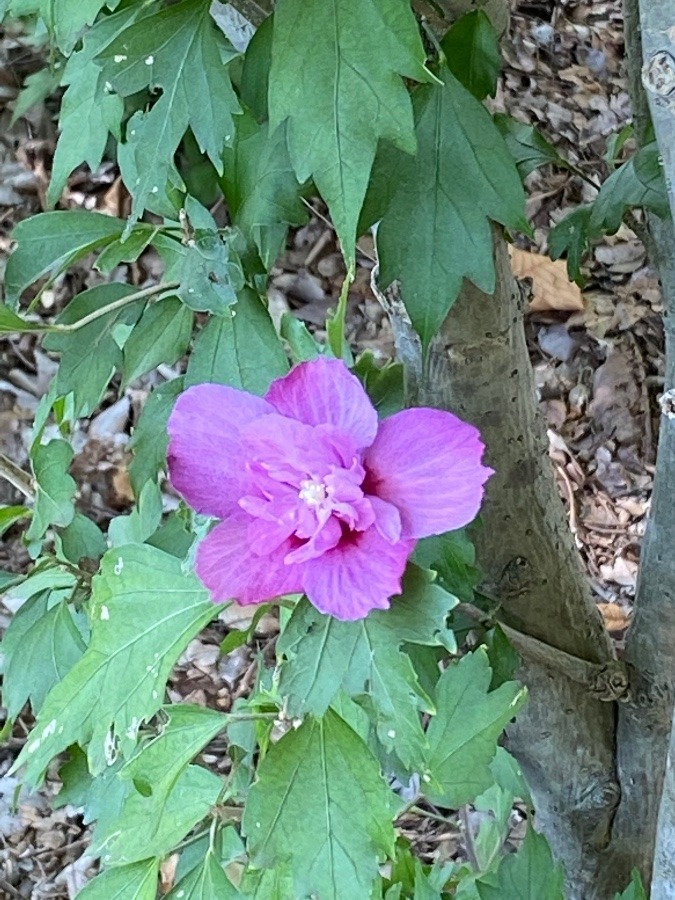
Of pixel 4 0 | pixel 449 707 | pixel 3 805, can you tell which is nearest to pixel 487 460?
pixel 449 707

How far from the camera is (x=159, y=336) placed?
1.76 feet

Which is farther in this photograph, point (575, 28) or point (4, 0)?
point (575, 28)

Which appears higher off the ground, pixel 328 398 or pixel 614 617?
pixel 328 398

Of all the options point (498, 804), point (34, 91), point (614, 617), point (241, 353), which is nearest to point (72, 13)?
point (241, 353)

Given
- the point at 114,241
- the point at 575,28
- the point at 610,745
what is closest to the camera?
the point at 114,241

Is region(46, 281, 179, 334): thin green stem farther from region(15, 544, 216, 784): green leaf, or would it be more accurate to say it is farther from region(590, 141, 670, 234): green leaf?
region(590, 141, 670, 234): green leaf

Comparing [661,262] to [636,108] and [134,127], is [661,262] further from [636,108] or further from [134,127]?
[134,127]

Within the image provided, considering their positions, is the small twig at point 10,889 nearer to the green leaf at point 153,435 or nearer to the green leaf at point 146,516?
the green leaf at point 146,516

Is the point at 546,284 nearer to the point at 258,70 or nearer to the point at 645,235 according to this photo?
the point at 645,235

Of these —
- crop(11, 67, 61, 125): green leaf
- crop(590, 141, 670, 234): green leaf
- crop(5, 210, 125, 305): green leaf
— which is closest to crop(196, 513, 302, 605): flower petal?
crop(5, 210, 125, 305): green leaf

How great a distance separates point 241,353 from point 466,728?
0.28 m

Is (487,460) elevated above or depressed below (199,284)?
below

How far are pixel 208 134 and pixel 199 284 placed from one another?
69mm

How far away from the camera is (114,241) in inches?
21.3
